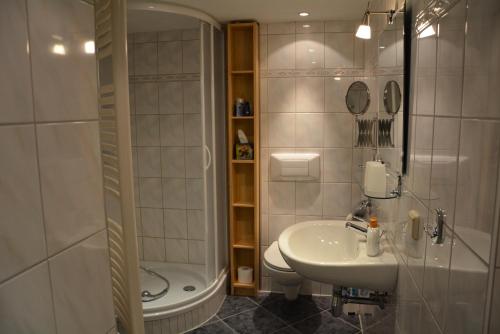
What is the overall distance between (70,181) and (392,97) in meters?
1.47

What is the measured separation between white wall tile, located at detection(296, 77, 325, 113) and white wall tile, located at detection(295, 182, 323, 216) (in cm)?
63

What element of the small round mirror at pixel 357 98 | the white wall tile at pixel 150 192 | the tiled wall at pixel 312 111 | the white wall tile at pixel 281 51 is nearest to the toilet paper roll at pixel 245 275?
the tiled wall at pixel 312 111

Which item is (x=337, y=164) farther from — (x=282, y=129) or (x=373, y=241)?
(x=373, y=241)

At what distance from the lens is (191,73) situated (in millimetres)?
3330

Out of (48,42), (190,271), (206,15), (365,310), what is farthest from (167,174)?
(48,42)

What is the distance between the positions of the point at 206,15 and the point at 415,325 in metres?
2.42

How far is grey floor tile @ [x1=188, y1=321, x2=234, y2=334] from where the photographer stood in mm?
2822

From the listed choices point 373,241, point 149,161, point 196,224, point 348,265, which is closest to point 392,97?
point 373,241

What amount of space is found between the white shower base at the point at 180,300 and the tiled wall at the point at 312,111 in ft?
2.75

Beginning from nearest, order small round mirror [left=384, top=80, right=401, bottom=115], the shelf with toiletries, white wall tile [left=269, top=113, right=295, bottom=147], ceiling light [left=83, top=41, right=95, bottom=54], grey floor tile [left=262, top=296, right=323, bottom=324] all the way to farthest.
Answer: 1. ceiling light [left=83, top=41, right=95, bottom=54]
2. small round mirror [left=384, top=80, right=401, bottom=115]
3. the shelf with toiletries
4. grey floor tile [left=262, top=296, right=323, bottom=324]
5. white wall tile [left=269, top=113, right=295, bottom=147]

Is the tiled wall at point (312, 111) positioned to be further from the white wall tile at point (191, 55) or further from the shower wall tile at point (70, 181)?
the shower wall tile at point (70, 181)

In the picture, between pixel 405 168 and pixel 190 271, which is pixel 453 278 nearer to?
pixel 405 168

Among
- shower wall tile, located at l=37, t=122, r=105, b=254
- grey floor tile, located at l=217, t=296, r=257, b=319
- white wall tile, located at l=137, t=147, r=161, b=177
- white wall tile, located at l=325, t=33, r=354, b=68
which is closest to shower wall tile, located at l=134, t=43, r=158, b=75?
white wall tile, located at l=137, t=147, r=161, b=177

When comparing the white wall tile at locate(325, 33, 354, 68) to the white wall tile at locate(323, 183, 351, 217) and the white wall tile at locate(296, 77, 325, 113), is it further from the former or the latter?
the white wall tile at locate(323, 183, 351, 217)
